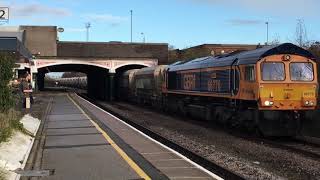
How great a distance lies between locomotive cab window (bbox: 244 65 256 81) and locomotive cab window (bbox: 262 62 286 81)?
35 centimetres

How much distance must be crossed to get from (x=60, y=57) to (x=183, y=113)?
36999 millimetres

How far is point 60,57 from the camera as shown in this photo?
2557 inches

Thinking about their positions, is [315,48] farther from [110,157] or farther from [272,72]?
[110,157]

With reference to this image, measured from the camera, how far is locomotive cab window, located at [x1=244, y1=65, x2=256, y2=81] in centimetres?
1911

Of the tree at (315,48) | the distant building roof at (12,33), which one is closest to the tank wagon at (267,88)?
the tree at (315,48)

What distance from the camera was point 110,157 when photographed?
13031mm

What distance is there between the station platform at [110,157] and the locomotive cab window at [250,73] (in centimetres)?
426

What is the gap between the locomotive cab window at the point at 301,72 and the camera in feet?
63.1

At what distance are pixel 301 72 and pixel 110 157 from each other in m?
8.96

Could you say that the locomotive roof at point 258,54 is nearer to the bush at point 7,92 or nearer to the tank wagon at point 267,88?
the tank wagon at point 267,88

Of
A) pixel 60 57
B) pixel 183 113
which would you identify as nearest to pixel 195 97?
pixel 183 113

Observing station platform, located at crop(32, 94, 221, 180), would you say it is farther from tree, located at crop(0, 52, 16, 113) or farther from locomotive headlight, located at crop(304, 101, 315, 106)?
locomotive headlight, located at crop(304, 101, 315, 106)

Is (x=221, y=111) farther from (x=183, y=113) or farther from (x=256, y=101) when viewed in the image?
(x=183, y=113)

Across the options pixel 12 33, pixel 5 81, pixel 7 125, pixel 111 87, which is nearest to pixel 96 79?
pixel 111 87
